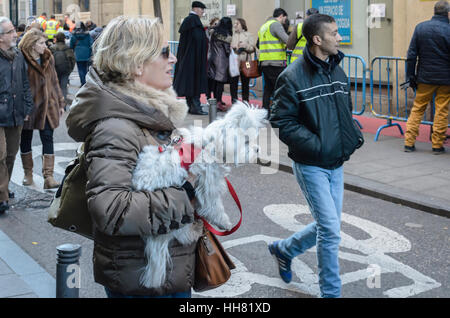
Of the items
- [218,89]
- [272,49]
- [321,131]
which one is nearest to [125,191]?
[321,131]

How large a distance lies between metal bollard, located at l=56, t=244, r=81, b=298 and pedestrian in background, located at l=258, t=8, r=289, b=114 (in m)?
9.54

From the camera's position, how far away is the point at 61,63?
1310 centimetres

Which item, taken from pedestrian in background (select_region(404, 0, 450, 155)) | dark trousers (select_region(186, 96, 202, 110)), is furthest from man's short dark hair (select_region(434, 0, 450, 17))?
dark trousers (select_region(186, 96, 202, 110))

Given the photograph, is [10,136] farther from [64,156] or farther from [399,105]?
[399,105]

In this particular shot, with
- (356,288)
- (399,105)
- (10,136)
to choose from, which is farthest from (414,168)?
(10,136)

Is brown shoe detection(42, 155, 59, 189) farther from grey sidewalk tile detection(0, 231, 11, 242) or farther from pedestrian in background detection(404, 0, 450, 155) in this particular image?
pedestrian in background detection(404, 0, 450, 155)

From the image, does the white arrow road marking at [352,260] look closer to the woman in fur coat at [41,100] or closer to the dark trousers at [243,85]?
the woman in fur coat at [41,100]

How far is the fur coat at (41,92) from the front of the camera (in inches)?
302

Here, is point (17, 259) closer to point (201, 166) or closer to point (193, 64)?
point (201, 166)

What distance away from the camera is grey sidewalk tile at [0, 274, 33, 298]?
4.36 m

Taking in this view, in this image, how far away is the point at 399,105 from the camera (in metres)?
11.4

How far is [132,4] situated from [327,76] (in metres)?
18.2

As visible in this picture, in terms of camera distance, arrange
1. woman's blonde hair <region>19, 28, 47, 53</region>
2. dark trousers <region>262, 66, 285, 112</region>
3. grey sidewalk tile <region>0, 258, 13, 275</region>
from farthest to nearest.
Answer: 1. dark trousers <region>262, 66, 285, 112</region>
2. woman's blonde hair <region>19, 28, 47, 53</region>
3. grey sidewalk tile <region>0, 258, 13, 275</region>

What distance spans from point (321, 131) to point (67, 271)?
199cm
